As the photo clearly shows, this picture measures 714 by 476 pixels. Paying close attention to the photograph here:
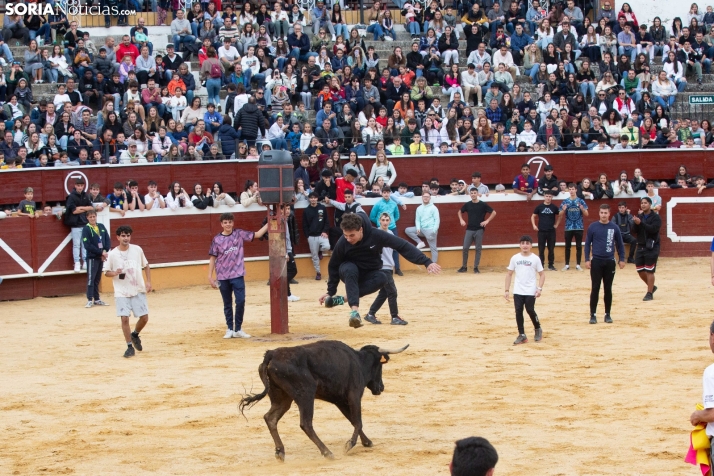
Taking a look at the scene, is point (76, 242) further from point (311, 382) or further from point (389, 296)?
point (311, 382)

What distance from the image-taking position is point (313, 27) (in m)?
25.0

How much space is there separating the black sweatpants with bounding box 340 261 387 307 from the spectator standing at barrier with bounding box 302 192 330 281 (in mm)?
8141

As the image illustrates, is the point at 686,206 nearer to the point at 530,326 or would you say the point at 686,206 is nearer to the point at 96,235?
the point at 530,326

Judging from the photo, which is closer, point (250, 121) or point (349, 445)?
point (349, 445)

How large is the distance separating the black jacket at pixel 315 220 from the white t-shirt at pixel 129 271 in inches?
307

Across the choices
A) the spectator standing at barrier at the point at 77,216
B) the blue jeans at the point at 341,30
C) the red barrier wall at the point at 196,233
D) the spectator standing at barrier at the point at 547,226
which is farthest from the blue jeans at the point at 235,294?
the blue jeans at the point at 341,30

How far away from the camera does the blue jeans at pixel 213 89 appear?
22094 millimetres

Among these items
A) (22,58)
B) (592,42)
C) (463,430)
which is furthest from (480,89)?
(463,430)

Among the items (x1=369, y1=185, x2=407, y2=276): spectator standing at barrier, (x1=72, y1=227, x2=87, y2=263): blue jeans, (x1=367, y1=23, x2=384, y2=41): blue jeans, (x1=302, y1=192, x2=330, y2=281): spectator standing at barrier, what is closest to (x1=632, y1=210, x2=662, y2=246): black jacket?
(x1=369, y1=185, x2=407, y2=276): spectator standing at barrier

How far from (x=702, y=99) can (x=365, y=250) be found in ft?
48.4

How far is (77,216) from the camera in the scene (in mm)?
19031

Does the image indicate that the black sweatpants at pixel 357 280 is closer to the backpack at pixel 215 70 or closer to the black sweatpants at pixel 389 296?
the black sweatpants at pixel 389 296

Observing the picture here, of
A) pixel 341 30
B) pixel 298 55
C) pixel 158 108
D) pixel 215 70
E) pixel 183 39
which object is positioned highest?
pixel 341 30

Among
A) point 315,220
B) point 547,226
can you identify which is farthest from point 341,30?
point 547,226
